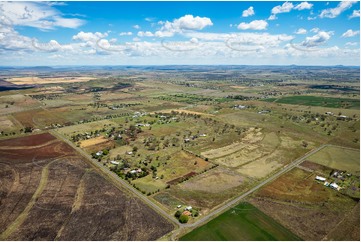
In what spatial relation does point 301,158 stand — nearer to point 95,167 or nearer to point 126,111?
point 95,167

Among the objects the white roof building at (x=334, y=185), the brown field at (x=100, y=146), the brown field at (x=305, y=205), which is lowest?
the brown field at (x=305, y=205)

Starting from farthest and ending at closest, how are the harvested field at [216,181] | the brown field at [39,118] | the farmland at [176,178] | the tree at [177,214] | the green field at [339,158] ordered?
the brown field at [39,118], the green field at [339,158], the harvested field at [216,181], the tree at [177,214], the farmland at [176,178]

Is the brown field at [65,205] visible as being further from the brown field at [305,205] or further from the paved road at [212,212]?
the brown field at [305,205]

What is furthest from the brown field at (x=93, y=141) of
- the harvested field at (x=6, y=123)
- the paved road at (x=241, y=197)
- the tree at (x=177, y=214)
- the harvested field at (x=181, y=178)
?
the paved road at (x=241, y=197)

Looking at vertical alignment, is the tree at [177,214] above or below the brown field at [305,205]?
above

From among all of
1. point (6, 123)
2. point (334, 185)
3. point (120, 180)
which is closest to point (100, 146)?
point (120, 180)
